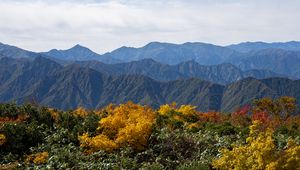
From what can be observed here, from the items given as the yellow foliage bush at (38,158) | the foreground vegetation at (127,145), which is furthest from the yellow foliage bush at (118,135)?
the yellow foliage bush at (38,158)

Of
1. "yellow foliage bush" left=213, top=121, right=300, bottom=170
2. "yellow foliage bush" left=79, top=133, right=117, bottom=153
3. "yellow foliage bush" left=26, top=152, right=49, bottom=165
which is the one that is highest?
"yellow foliage bush" left=213, top=121, right=300, bottom=170

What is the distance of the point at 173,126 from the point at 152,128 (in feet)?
12.9

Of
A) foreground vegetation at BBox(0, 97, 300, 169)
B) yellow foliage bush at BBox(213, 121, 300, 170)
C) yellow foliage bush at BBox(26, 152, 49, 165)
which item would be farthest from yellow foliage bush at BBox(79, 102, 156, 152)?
yellow foliage bush at BBox(213, 121, 300, 170)

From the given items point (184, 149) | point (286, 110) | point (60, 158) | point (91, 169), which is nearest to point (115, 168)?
point (91, 169)

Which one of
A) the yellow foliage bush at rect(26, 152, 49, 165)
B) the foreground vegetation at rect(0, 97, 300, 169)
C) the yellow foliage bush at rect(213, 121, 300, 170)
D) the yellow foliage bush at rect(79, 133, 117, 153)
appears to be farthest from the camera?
the yellow foliage bush at rect(79, 133, 117, 153)

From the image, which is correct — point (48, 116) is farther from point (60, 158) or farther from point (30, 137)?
point (60, 158)

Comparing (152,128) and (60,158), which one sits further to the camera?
(152,128)

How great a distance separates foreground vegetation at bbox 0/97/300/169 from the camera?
1608 cm

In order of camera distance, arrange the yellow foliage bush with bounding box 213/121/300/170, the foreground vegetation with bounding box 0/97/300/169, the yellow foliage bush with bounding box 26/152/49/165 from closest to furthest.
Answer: the yellow foliage bush with bounding box 213/121/300/170 → the foreground vegetation with bounding box 0/97/300/169 → the yellow foliage bush with bounding box 26/152/49/165

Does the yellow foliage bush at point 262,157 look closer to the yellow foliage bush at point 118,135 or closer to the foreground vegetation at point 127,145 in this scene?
the foreground vegetation at point 127,145

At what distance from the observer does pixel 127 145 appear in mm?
21438

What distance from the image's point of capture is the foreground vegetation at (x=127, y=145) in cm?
1608

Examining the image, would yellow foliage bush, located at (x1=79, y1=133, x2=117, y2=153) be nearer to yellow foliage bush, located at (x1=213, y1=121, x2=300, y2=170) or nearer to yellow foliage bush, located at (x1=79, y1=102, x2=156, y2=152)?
yellow foliage bush, located at (x1=79, y1=102, x2=156, y2=152)

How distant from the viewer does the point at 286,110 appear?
132 ft
